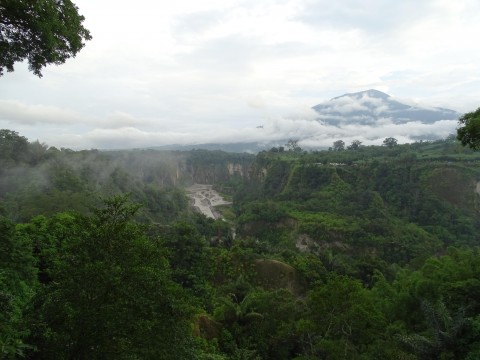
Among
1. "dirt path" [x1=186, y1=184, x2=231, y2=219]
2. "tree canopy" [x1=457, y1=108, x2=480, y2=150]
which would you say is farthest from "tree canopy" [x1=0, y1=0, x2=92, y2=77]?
"dirt path" [x1=186, y1=184, x2=231, y2=219]

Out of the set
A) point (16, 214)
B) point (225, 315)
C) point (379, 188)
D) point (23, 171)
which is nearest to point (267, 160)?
point (379, 188)

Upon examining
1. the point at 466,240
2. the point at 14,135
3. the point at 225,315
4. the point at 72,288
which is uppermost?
the point at 14,135

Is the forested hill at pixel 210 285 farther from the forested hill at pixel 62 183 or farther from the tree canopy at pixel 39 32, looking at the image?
the tree canopy at pixel 39 32

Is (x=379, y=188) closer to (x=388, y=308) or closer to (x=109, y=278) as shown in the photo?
(x=388, y=308)

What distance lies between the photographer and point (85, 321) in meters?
7.65

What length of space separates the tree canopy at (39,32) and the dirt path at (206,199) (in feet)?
292

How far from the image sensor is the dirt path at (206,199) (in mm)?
106325

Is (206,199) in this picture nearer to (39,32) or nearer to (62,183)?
(62,183)

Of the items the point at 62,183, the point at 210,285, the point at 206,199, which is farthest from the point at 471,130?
the point at 206,199

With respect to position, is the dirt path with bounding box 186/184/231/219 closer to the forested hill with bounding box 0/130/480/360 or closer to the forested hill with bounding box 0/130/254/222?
the forested hill with bounding box 0/130/254/222

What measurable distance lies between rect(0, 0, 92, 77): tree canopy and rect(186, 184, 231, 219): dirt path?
3498 inches

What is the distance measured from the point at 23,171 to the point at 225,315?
164ft

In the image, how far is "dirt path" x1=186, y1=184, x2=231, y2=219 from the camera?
106325 mm

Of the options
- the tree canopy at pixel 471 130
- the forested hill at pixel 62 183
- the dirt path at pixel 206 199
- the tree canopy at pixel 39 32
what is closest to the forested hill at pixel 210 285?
the forested hill at pixel 62 183
